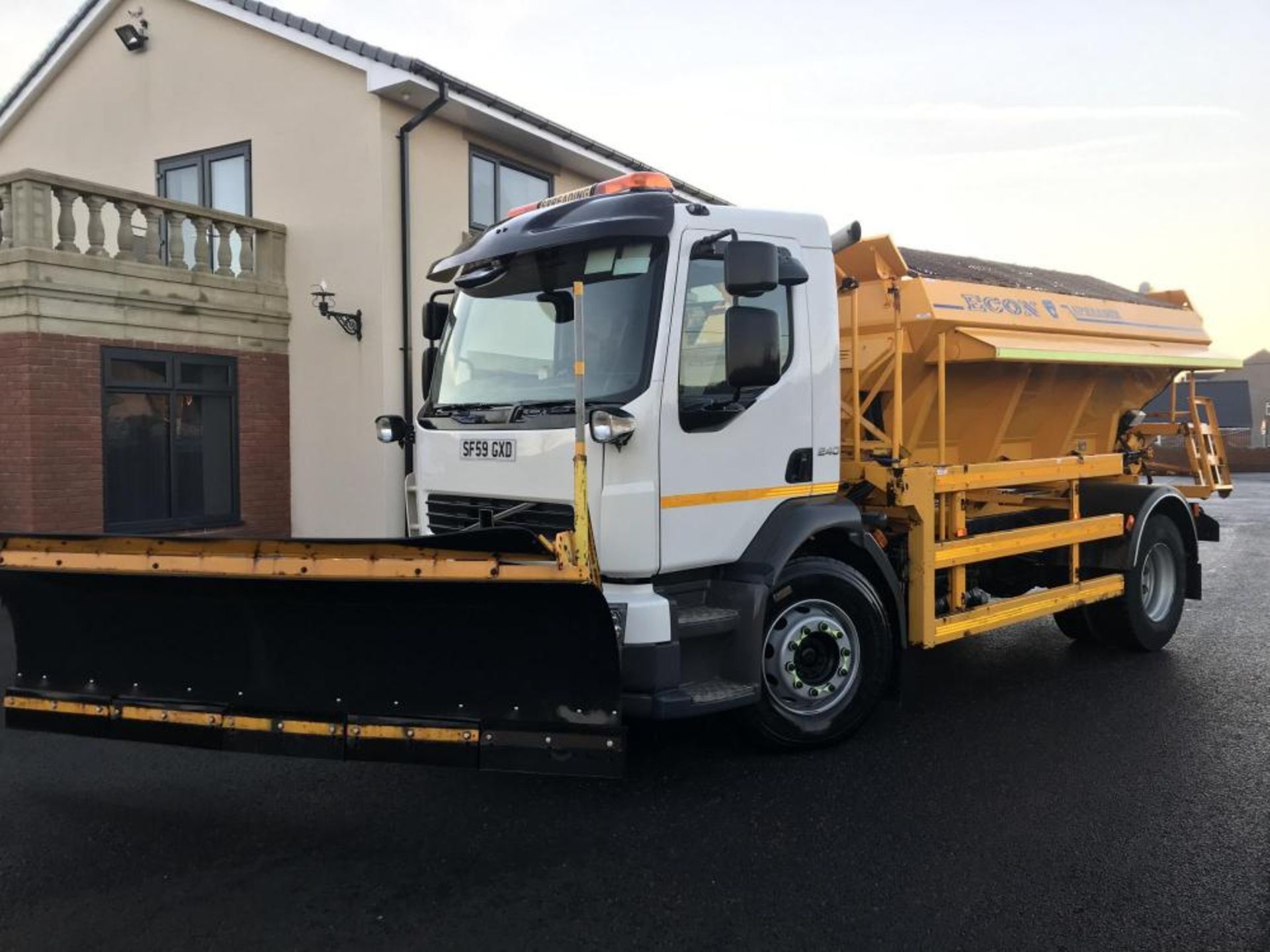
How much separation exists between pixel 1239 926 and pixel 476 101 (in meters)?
11.4

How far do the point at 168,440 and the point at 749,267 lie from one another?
9.09 m

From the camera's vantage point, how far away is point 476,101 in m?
12.0

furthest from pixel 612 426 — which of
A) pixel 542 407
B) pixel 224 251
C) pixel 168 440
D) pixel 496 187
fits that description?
pixel 496 187

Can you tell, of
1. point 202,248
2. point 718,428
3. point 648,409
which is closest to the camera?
point 648,409

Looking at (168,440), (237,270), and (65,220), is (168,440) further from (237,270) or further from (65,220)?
(65,220)

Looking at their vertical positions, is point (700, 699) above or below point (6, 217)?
below

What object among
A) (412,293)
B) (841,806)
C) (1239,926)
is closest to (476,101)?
(412,293)

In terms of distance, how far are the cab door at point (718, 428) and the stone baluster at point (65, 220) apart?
8334mm

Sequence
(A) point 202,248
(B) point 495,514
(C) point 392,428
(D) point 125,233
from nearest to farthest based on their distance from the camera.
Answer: (B) point 495,514 → (C) point 392,428 → (D) point 125,233 → (A) point 202,248

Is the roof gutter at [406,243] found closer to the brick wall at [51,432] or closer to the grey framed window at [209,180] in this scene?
the grey framed window at [209,180]

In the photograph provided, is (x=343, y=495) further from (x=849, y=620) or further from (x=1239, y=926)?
(x=1239, y=926)

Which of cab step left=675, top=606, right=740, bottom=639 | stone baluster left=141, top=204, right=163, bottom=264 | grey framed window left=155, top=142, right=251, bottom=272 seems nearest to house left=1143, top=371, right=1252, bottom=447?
grey framed window left=155, top=142, right=251, bottom=272

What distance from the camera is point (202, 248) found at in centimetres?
1131

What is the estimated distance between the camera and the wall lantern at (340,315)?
11.6m
